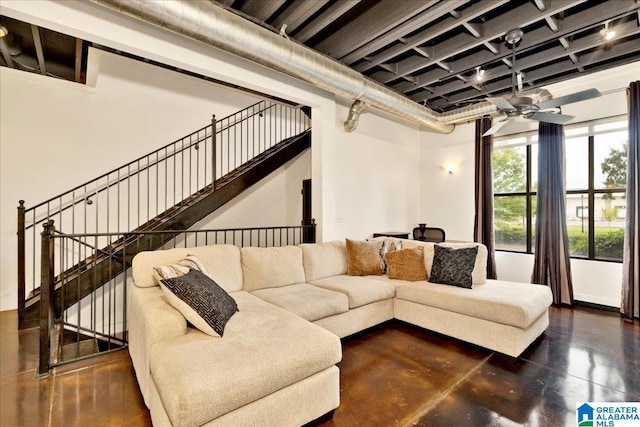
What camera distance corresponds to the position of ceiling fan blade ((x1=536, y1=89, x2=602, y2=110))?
9.76ft

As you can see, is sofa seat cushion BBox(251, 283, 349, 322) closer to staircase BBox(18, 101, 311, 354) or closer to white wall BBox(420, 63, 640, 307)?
staircase BBox(18, 101, 311, 354)

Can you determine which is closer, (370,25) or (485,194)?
(370,25)

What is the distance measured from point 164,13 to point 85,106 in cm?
317

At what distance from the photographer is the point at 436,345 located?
10.1ft

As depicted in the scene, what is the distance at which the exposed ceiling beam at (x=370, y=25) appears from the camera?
288 centimetres

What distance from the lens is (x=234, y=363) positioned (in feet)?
5.46

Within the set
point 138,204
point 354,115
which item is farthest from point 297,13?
point 138,204

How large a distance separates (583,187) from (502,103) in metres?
2.51

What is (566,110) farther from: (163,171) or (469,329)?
(163,171)

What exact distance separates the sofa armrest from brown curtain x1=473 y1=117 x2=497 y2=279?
16.4ft

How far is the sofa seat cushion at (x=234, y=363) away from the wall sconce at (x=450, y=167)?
190 inches

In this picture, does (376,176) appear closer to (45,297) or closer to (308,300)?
(308,300)

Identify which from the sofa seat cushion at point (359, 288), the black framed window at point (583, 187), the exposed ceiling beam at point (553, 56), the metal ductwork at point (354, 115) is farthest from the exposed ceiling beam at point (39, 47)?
the black framed window at point (583, 187)

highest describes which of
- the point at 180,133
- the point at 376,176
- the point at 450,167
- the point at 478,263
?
the point at 180,133
